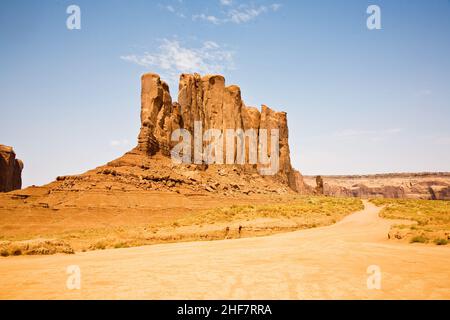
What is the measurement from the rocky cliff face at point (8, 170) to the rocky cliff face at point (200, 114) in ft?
182

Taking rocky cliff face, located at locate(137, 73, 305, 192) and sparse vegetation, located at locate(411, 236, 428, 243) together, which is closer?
sparse vegetation, located at locate(411, 236, 428, 243)

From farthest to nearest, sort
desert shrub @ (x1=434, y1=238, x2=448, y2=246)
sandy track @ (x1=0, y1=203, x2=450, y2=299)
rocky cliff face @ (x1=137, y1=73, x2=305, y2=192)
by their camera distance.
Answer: rocky cliff face @ (x1=137, y1=73, x2=305, y2=192) < desert shrub @ (x1=434, y1=238, x2=448, y2=246) < sandy track @ (x1=0, y1=203, x2=450, y2=299)

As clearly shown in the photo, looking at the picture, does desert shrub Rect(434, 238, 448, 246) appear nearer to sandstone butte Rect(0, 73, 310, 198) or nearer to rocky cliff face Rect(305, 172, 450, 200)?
sandstone butte Rect(0, 73, 310, 198)

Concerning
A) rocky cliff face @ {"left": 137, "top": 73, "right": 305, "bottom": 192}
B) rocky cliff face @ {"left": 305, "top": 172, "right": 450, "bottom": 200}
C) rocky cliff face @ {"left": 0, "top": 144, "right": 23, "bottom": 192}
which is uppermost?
rocky cliff face @ {"left": 137, "top": 73, "right": 305, "bottom": 192}

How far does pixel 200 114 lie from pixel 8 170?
201 feet

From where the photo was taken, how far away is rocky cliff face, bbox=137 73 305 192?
7194 centimetres

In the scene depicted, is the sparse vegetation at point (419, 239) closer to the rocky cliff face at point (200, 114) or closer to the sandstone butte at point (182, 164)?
the sandstone butte at point (182, 164)

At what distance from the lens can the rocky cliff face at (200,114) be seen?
7194 centimetres

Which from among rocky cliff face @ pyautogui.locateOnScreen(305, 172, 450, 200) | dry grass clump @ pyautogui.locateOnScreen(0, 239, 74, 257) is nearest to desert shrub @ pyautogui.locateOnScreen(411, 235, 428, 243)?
dry grass clump @ pyautogui.locateOnScreen(0, 239, 74, 257)

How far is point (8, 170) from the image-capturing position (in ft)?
329

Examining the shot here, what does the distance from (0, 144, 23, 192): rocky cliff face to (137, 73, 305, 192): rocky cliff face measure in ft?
182
